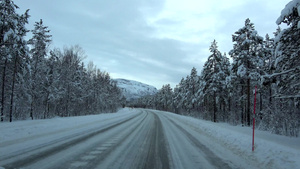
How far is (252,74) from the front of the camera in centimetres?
2208

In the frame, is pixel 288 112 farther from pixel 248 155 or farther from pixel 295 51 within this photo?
pixel 248 155

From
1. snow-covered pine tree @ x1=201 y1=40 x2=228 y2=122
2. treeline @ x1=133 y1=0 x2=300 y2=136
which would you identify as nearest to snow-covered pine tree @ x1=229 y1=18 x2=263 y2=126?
treeline @ x1=133 y1=0 x2=300 y2=136

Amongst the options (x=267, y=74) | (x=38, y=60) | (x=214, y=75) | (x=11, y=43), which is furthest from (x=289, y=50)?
(x=38, y=60)

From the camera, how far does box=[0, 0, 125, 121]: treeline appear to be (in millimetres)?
16375

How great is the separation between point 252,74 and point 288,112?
317 inches

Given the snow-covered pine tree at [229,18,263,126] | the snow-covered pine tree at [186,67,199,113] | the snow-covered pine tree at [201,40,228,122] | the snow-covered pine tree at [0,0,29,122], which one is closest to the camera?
the snow-covered pine tree at [0,0,29,122]

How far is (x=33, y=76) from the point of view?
82.7 ft

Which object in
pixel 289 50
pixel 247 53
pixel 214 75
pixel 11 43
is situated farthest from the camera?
pixel 214 75

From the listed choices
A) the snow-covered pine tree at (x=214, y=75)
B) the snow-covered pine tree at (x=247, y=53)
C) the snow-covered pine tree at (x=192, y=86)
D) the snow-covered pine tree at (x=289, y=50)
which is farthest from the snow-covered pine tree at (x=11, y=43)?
the snow-covered pine tree at (x=192, y=86)

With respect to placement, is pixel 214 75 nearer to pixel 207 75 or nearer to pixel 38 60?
pixel 207 75

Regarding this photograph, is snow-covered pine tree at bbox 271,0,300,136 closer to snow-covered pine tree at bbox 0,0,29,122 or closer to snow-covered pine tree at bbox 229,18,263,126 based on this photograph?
snow-covered pine tree at bbox 229,18,263,126

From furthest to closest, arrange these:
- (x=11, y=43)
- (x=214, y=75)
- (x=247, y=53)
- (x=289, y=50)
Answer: (x=214, y=75) → (x=247, y=53) → (x=11, y=43) → (x=289, y=50)

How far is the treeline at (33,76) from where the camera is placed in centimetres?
1638

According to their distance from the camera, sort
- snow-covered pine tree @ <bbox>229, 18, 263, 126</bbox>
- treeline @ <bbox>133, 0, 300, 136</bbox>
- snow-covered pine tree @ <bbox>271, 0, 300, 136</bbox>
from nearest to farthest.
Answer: snow-covered pine tree @ <bbox>271, 0, 300, 136</bbox>
treeline @ <bbox>133, 0, 300, 136</bbox>
snow-covered pine tree @ <bbox>229, 18, 263, 126</bbox>
